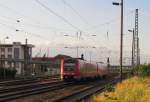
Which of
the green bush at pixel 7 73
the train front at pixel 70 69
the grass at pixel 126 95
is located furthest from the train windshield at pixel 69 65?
the grass at pixel 126 95

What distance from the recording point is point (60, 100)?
2486 centimetres

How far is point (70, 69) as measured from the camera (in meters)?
48.6

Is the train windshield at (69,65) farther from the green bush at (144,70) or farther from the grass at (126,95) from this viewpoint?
the grass at (126,95)

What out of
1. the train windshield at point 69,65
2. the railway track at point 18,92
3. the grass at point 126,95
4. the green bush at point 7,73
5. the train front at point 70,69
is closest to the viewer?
the grass at point 126,95

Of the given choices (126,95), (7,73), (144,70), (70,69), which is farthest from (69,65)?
(126,95)

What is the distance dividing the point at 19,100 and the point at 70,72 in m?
24.5

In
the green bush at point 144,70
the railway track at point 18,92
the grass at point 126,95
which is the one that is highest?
the green bush at point 144,70

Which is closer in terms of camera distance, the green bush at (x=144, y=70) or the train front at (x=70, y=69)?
the train front at (x=70, y=69)

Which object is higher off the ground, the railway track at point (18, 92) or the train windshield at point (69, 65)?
the train windshield at point (69, 65)

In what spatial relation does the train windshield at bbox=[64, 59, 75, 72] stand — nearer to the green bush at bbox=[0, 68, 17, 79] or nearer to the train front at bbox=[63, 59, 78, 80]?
the train front at bbox=[63, 59, 78, 80]

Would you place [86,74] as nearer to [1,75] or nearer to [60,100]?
[1,75]

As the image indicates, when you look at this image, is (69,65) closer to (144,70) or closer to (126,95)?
(144,70)

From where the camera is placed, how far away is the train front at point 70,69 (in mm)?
48156

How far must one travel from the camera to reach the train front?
48156 millimetres
